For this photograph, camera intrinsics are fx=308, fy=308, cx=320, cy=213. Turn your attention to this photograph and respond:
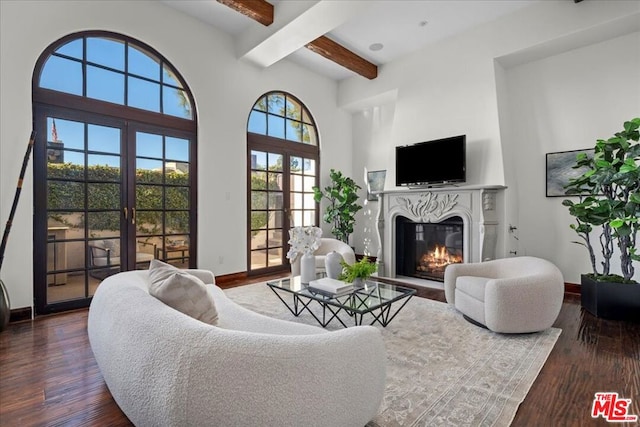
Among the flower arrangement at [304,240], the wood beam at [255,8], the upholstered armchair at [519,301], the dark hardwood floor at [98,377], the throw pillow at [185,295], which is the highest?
the wood beam at [255,8]

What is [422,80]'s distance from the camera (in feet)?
16.4

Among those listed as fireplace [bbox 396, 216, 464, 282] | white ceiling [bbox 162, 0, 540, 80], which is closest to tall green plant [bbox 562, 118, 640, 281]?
fireplace [bbox 396, 216, 464, 282]

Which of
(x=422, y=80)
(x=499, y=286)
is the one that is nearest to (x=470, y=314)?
(x=499, y=286)

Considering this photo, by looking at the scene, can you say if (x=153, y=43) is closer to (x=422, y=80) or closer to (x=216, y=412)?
(x=422, y=80)

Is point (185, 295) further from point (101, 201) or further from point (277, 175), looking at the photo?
point (277, 175)

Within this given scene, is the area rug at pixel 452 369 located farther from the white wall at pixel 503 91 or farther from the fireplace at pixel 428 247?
the white wall at pixel 503 91

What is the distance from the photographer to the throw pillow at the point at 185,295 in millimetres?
1471

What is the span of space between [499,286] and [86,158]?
4.39 metres

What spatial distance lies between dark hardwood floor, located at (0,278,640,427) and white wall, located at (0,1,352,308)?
933 millimetres

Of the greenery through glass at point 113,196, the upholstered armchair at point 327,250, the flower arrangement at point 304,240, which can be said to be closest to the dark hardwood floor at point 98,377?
the greenery through glass at point 113,196

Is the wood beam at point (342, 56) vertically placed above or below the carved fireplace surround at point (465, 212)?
above

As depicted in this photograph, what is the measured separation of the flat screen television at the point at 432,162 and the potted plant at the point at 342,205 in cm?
94

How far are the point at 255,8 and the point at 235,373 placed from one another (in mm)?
4187

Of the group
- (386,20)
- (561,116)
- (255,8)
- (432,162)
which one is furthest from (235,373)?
(561,116)
